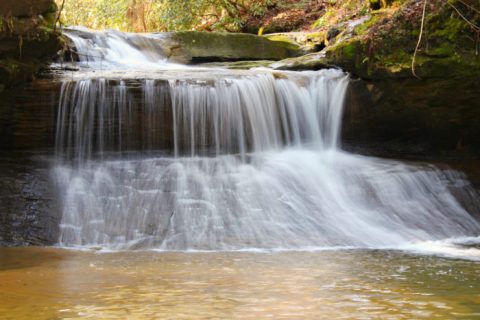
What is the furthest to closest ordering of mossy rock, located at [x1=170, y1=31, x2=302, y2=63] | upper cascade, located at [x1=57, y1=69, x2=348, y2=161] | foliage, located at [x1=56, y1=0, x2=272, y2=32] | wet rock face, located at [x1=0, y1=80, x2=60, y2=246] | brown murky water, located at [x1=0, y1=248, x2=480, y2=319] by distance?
foliage, located at [x1=56, y1=0, x2=272, y2=32]
mossy rock, located at [x1=170, y1=31, x2=302, y2=63]
upper cascade, located at [x1=57, y1=69, x2=348, y2=161]
wet rock face, located at [x1=0, y1=80, x2=60, y2=246]
brown murky water, located at [x1=0, y1=248, x2=480, y2=319]

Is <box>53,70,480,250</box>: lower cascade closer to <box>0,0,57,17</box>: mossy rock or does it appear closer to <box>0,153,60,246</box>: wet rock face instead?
<box>0,153,60,246</box>: wet rock face

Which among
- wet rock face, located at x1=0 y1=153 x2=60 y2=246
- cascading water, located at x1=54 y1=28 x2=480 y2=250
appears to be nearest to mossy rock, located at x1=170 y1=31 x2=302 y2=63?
cascading water, located at x1=54 y1=28 x2=480 y2=250

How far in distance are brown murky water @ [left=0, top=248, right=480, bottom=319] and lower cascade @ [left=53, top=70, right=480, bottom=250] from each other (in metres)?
1.05

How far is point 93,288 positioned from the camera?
4.14 meters

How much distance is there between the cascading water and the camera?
702 cm

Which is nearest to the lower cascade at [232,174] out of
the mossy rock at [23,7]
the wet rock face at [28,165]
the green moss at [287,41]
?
the wet rock face at [28,165]

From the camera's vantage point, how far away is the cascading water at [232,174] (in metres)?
7.02

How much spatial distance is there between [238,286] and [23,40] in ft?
17.6

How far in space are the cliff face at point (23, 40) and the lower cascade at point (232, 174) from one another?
65cm

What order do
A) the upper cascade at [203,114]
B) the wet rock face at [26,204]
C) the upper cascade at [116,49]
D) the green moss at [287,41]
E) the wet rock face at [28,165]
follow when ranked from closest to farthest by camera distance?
the wet rock face at [26,204] < the wet rock face at [28,165] < the upper cascade at [203,114] < the upper cascade at [116,49] < the green moss at [287,41]

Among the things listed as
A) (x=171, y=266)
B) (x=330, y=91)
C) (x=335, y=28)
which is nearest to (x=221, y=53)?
(x=335, y=28)

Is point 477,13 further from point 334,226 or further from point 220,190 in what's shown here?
point 220,190

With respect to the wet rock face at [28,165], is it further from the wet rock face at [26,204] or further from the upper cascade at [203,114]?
the upper cascade at [203,114]

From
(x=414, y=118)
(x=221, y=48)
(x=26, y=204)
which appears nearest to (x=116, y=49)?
(x=221, y=48)
